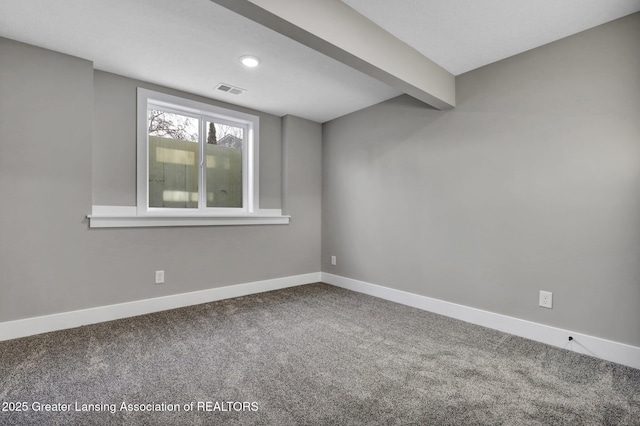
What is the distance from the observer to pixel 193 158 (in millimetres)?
3418

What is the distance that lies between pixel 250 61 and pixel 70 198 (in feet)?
6.25

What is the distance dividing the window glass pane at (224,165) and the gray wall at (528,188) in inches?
68.4

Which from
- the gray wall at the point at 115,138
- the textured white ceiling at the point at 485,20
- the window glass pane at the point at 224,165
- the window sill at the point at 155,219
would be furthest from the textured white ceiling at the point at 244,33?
the window sill at the point at 155,219

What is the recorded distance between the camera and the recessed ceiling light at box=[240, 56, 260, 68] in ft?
8.09

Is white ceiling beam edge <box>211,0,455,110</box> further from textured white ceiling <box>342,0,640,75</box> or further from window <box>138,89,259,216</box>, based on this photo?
window <box>138,89,259,216</box>

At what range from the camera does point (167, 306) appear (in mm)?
3018

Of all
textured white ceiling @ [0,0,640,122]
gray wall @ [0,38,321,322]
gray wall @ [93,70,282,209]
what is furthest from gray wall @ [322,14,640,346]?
gray wall @ [93,70,282,209]

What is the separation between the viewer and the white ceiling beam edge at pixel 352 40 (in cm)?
161

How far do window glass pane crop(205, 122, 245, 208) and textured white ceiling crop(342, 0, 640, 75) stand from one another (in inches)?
88.9

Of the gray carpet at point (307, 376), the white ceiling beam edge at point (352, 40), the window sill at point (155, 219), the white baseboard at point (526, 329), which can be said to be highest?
the white ceiling beam edge at point (352, 40)

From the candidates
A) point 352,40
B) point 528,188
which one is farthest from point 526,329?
point 352,40

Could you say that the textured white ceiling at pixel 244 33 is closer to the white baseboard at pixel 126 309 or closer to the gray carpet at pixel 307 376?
the white baseboard at pixel 126 309

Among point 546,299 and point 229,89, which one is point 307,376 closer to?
point 546,299

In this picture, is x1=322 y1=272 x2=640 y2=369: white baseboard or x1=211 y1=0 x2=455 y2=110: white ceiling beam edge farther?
x1=322 y1=272 x2=640 y2=369: white baseboard
